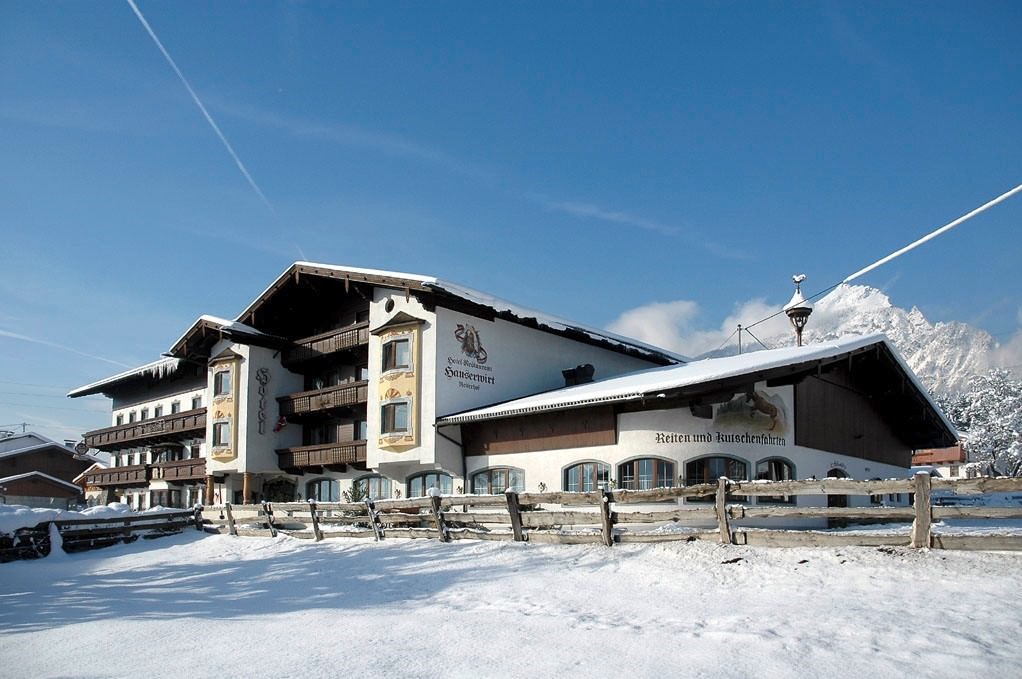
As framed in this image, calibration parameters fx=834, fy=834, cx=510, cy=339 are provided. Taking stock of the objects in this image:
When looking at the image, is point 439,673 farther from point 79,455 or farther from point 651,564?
point 79,455

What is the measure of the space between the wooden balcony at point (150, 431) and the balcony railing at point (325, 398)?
8.08 metres

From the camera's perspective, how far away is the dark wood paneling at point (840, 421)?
24.6 meters

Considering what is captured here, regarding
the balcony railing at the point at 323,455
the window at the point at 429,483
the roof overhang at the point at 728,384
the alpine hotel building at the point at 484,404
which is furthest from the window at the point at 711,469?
the balcony railing at the point at 323,455

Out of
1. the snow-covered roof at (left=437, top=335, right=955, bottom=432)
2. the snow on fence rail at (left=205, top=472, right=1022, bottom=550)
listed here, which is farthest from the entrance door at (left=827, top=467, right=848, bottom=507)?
the snow on fence rail at (left=205, top=472, right=1022, bottom=550)

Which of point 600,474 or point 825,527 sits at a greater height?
point 600,474

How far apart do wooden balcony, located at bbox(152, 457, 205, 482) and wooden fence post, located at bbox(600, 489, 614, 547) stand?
30.1 metres

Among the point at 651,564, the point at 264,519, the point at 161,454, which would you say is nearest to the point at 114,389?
the point at 161,454

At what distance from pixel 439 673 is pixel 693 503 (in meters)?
14.7

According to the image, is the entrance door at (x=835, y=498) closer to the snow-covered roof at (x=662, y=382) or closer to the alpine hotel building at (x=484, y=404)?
the alpine hotel building at (x=484, y=404)

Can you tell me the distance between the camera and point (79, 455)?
194 feet

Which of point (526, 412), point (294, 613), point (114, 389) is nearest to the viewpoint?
point (294, 613)

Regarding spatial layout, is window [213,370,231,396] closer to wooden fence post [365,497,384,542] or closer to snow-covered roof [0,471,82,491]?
wooden fence post [365,497,384,542]

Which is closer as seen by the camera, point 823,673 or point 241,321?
point 823,673

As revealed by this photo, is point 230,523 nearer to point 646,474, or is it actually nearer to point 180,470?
point 646,474
